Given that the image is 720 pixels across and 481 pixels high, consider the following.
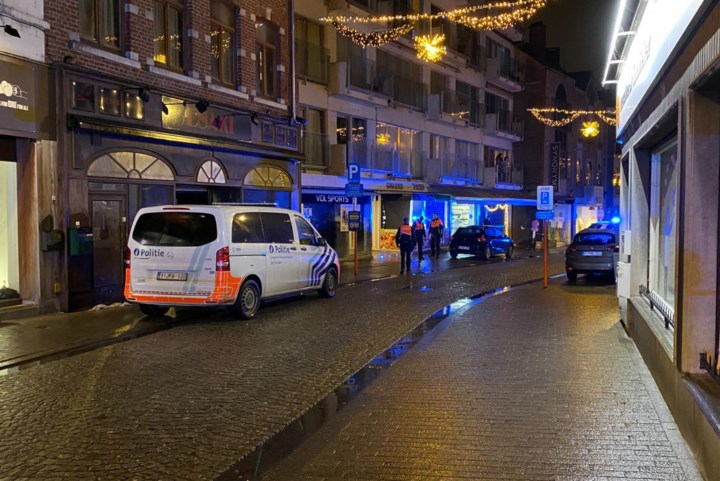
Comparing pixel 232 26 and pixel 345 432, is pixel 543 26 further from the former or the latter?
pixel 345 432

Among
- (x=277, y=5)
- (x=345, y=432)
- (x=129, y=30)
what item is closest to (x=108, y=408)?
(x=345, y=432)

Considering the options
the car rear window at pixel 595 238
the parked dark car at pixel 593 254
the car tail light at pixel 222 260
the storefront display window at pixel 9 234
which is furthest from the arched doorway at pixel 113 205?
the car rear window at pixel 595 238

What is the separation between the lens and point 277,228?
12.5 m

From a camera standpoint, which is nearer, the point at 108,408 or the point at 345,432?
the point at 345,432

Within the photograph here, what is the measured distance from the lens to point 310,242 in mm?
13570

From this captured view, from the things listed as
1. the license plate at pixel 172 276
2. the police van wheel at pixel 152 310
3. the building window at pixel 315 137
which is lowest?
the police van wheel at pixel 152 310

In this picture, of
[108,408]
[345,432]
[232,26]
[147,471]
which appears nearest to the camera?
[147,471]

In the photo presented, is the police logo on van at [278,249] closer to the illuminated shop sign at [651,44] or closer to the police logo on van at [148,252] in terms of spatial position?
the police logo on van at [148,252]

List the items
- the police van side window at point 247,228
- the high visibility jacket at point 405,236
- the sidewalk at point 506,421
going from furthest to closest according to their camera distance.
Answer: the high visibility jacket at point 405,236
the police van side window at point 247,228
the sidewalk at point 506,421

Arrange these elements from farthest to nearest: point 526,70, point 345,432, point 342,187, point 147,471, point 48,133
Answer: point 526,70, point 342,187, point 48,133, point 345,432, point 147,471

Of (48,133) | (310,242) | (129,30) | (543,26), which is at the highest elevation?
(543,26)

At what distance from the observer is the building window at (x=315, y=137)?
2431 cm

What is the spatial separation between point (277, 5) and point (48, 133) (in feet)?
33.1

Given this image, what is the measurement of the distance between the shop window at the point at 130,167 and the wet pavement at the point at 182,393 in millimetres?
4042
